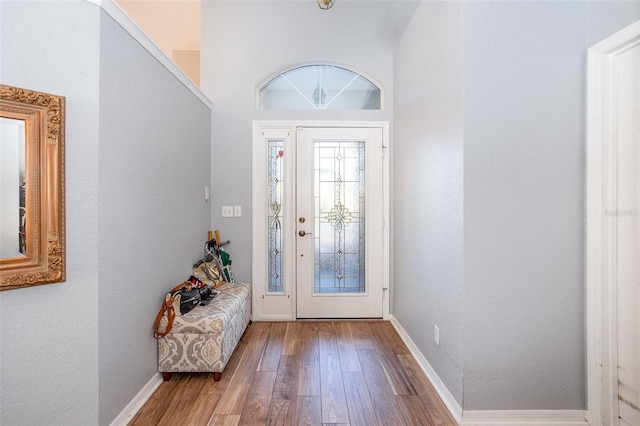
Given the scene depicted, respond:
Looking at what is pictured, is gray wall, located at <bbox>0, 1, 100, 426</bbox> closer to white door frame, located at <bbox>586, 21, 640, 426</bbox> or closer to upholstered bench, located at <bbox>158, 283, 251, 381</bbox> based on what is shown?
upholstered bench, located at <bbox>158, 283, 251, 381</bbox>

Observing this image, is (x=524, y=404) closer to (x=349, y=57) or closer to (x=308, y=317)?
(x=308, y=317)

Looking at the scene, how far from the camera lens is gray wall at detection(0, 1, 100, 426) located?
4.41ft

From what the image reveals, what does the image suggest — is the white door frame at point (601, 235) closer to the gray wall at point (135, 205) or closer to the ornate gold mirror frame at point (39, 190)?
the gray wall at point (135, 205)

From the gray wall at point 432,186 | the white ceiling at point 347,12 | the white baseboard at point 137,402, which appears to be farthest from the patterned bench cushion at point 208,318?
the white ceiling at point 347,12

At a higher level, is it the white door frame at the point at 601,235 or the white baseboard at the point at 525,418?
the white door frame at the point at 601,235

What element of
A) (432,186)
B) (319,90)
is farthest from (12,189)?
(319,90)

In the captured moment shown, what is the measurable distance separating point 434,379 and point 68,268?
2.29 meters

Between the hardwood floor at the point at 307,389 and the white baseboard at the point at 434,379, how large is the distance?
0.12 ft

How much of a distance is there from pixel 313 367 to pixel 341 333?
26.6 inches

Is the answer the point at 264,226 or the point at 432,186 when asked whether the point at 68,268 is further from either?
the point at 432,186

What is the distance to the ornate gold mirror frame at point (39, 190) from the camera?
52.4 inches

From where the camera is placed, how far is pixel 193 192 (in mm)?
2756

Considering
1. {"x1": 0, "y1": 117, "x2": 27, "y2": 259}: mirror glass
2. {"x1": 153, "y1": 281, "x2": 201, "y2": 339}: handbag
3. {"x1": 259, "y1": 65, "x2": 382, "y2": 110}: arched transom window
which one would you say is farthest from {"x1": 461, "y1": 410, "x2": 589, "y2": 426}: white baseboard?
{"x1": 259, "y1": 65, "x2": 382, "y2": 110}: arched transom window

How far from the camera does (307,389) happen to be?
6.69 ft
